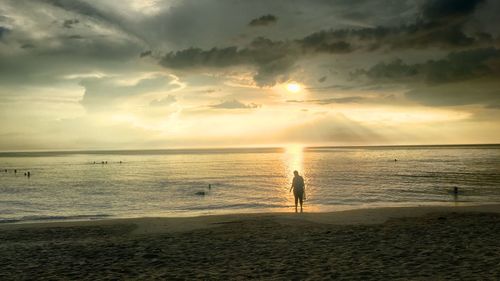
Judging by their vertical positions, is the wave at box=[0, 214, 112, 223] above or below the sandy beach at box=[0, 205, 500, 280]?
below

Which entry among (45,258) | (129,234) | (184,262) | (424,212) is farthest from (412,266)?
(424,212)

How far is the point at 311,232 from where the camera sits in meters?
18.1

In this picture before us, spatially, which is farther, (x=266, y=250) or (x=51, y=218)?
(x=51, y=218)

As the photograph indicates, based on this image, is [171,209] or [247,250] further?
[171,209]

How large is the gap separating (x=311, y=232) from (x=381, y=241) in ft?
11.6

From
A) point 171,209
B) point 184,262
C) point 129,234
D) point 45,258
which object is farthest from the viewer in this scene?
point 171,209

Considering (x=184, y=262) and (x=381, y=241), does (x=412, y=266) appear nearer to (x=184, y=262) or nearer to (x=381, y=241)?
(x=381, y=241)

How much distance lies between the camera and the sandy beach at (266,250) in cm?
1146

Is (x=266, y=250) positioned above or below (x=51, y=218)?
above

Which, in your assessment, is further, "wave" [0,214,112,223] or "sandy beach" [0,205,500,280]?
"wave" [0,214,112,223]

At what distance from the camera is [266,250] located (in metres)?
14.6

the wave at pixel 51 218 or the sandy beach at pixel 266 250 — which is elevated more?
the sandy beach at pixel 266 250

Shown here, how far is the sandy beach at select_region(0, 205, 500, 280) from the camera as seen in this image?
11.5m

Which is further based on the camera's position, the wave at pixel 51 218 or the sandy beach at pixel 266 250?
the wave at pixel 51 218
